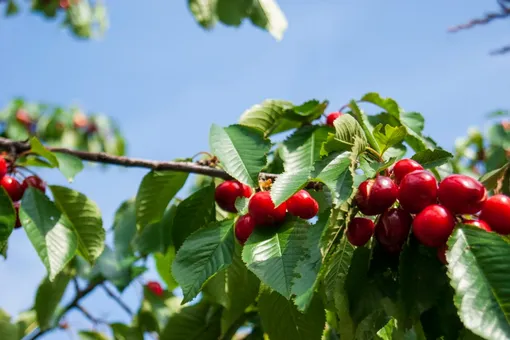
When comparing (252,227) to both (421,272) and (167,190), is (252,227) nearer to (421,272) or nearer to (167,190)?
(421,272)

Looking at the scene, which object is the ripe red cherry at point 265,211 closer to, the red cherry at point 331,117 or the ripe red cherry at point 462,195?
the ripe red cherry at point 462,195

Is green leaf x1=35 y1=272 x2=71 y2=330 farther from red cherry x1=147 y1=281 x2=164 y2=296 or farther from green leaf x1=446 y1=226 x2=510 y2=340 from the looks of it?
green leaf x1=446 y1=226 x2=510 y2=340

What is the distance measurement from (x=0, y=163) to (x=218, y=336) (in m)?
0.83

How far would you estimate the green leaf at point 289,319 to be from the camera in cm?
133

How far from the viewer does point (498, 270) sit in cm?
96

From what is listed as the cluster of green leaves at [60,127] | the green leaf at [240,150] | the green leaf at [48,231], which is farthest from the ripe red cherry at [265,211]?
the cluster of green leaves at [60,127]

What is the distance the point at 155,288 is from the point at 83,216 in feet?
4.07

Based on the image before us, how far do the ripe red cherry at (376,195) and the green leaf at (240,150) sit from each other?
0.35m

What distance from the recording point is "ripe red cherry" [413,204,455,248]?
1053 millimetres

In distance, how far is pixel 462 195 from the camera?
1096 millimetres

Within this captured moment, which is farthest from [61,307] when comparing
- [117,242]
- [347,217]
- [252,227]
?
[347,217]

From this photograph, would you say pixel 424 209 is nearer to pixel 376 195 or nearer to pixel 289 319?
pixel 376 195

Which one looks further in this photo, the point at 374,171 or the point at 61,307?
the point at 61,307

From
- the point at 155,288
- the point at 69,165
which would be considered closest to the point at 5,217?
the point at 69,165
